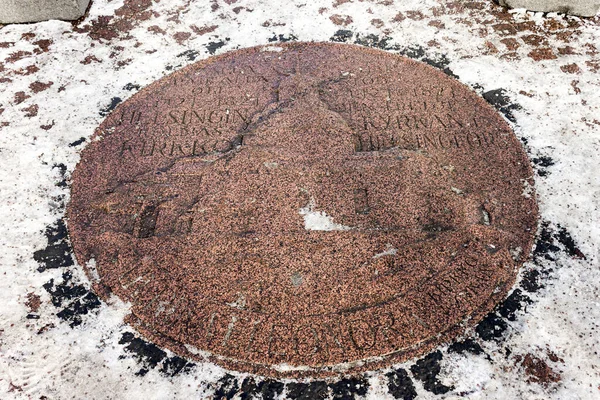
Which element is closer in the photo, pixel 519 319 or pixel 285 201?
pixel 519 319

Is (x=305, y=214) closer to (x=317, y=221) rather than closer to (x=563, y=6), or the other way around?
(x=317, y=221)

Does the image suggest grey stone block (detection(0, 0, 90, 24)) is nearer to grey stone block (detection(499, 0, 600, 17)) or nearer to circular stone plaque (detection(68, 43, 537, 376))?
circular stone plaque (detection(68, 43, 537, 376))

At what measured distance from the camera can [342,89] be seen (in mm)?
5461

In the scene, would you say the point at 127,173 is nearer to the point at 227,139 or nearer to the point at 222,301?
the point at 227,139

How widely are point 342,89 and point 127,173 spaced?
2.45 meters

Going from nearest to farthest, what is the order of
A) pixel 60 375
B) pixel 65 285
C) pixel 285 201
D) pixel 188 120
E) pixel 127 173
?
pixel 60 375
pixel 65 285
pixel 285 201
pixel 127 173
pixel 188 120

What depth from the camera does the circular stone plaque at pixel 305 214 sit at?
3.52 m

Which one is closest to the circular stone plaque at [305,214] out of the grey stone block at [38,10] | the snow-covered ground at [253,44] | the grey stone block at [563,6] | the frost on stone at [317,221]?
the frost on stone at [317,221]


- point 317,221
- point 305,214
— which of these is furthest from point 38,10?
point 317,221

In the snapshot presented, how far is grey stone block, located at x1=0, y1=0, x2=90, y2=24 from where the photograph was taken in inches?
265

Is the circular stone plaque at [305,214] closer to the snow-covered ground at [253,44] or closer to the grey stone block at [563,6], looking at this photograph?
the snow-covered ground at [253,44]

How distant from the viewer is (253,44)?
633 cm

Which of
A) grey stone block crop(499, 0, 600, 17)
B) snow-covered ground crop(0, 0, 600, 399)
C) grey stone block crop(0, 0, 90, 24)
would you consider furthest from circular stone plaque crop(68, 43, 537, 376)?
grey stone block crop(0, 0, 90, 24)

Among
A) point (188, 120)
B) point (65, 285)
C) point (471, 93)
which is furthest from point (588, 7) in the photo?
point (65, 285)
